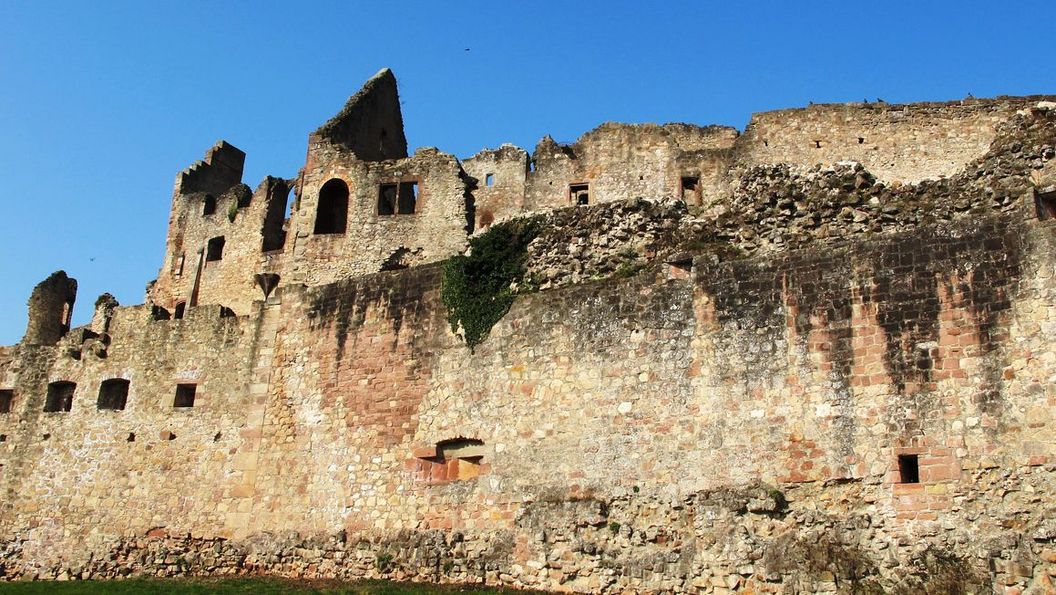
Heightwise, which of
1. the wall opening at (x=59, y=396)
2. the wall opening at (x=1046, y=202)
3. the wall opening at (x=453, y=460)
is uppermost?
the wall opening at (x=1046, y=202)

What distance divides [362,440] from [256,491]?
113 inches

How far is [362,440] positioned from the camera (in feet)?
69.3

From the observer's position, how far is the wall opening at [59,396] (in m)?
25.9

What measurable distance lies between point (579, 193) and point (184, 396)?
39.9ft

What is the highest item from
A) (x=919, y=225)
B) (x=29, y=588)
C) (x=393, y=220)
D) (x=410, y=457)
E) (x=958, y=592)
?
(x=393, y=220)

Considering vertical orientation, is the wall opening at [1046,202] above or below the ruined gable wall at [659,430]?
above

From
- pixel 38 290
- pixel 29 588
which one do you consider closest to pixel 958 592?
pixel 29 588

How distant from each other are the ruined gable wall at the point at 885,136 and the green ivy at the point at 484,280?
8.73 metres

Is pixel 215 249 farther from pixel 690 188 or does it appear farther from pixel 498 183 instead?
pixel 690 188

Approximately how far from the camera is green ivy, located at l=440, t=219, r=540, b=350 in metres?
20.6

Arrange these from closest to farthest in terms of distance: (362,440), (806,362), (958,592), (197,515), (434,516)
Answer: (958,592), (806,362), (434,516), (362,440), (197,515)

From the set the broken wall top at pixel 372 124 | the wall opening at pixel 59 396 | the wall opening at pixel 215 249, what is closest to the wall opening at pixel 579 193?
the broken wall top at pixel 372 124

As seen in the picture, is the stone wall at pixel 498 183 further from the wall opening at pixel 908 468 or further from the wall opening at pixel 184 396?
the wall opening at pixel 908 468

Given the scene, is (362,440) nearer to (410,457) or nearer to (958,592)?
(410,457)
